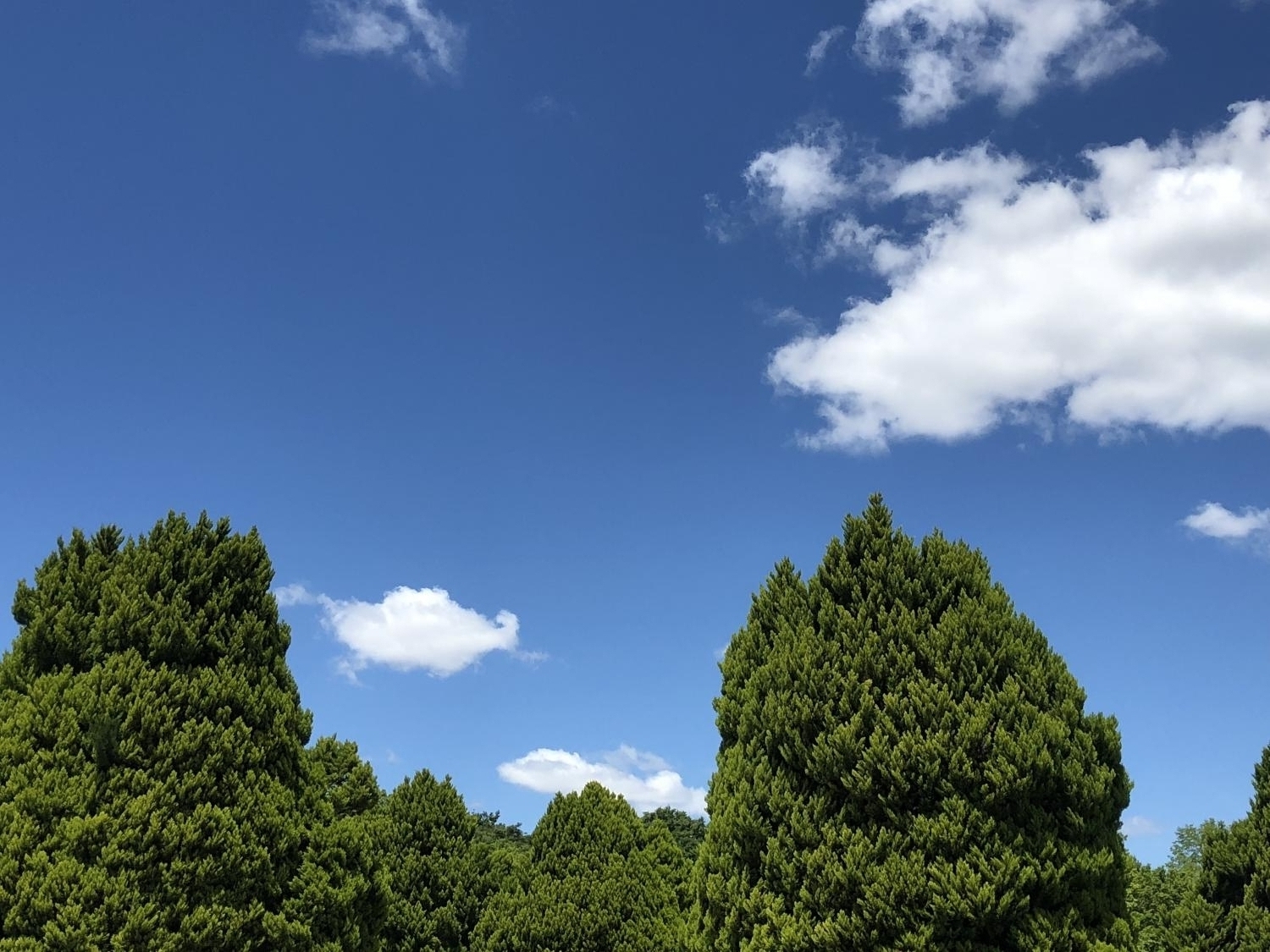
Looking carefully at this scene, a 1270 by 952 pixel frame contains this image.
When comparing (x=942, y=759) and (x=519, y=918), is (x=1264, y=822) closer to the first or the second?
(x=942, y=759)

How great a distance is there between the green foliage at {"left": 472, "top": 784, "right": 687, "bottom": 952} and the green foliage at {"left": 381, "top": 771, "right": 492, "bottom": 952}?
606 millimetres

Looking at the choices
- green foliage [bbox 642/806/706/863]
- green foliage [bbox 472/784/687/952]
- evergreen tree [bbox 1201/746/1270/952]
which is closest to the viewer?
evergreen tree [bbox 1201/746/1270/952]

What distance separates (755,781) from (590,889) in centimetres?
778

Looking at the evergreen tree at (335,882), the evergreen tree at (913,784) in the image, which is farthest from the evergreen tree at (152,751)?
the evergreen tree at (913,784)

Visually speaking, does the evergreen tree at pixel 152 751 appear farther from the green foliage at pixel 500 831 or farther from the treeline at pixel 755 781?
the green foliage at pixel 500 831

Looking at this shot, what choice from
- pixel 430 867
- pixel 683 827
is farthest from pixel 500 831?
pixel 430 867

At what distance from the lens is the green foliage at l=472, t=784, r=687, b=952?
17.2 metres

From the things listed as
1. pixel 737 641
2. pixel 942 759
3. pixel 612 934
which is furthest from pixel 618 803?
pixel 942 759

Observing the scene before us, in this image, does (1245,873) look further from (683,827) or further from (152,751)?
(683,827)

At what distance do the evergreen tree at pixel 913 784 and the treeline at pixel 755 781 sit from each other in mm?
27

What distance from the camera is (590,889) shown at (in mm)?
17641

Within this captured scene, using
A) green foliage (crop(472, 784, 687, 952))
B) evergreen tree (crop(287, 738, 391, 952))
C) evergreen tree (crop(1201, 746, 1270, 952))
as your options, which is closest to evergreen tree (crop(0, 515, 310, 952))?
evergreen tree (crop(287, 738, 391, 952))

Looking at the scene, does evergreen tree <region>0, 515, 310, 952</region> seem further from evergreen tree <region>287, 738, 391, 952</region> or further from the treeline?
evergreen tree <region>287, 738, 391, 952</region>

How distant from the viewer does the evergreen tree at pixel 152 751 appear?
9938 mm
